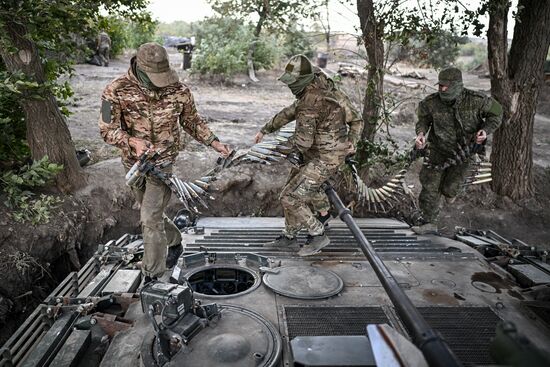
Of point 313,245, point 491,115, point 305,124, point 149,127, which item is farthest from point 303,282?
point 491,115

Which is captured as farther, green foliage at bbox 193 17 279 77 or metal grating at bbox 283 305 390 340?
green foliage at bbox 193 17 279 77

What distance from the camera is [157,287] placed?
10.0ft

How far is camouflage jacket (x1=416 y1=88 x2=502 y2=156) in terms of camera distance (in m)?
5.24

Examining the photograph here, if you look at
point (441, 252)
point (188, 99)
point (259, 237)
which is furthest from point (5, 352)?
point (441, 252)

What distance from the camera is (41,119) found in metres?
5.53

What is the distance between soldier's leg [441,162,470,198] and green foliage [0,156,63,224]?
193 inches

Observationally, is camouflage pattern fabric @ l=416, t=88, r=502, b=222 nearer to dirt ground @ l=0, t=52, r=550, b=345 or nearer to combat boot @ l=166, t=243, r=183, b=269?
dirt ground @ l=0, t=52, r=550, b=345

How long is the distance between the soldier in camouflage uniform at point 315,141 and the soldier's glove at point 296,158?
0.04 feet

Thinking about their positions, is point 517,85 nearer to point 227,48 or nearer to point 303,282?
point 303,282

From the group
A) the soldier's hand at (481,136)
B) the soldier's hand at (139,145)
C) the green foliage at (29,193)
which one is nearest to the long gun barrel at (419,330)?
the soldier's hand at (139,145)

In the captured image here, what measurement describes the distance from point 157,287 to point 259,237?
2311mm

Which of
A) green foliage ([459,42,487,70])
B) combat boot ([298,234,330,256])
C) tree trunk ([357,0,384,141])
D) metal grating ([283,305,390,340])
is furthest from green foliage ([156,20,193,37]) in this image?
metal grating ([283,305,390,340])

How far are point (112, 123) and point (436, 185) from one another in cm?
410

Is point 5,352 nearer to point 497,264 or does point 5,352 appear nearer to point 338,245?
point 338,245
